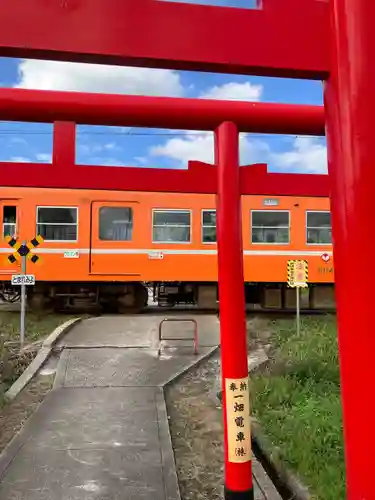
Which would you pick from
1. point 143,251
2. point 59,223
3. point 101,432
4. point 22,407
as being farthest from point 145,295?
point 101,432

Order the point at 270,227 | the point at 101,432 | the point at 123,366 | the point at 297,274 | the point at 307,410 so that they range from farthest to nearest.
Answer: the point at 270,227 < the point at 297,274 < the point at 123,366 < the point at 101,432 < the point at 307,410

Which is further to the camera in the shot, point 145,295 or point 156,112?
point 145,295

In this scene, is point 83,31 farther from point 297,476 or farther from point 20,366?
point 20,366

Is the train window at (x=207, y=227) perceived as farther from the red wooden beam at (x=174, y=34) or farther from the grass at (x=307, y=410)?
the red wooden beam at (x=174, y=34)

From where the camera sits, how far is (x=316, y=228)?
10.5 m

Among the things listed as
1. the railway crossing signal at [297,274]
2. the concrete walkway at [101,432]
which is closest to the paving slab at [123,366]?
the concrete walkway at [101,432]

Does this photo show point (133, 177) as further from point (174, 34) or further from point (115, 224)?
point (115, 224)

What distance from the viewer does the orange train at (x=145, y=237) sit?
397 inches

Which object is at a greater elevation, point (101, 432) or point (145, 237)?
point (145, 237)

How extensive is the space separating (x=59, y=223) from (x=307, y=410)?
725cm

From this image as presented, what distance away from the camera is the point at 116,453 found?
167 inches

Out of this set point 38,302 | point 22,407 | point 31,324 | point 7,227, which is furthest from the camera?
point 38,302

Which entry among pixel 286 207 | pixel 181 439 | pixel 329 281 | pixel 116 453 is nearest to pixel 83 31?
pixel 116 453

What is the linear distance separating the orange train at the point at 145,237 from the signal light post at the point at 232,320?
291 inches
